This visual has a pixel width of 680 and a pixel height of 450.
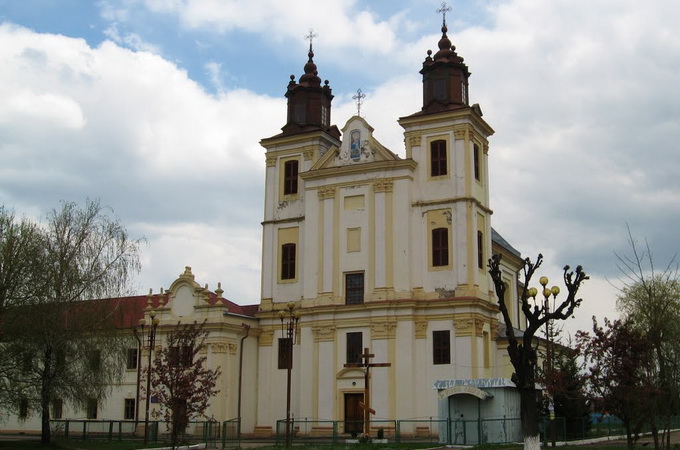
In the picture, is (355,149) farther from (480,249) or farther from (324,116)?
(480,249)

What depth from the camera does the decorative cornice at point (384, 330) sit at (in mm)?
45144

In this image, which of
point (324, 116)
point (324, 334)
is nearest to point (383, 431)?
point (324, 334)

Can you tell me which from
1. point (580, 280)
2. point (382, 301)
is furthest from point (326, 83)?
point (580, 280)

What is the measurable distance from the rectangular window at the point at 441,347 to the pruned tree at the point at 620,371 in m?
16.9

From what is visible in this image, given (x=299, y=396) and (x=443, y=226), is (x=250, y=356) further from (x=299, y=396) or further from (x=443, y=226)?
(x=443, y=226)

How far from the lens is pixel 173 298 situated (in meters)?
50.7

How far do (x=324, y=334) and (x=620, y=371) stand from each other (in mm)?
22933

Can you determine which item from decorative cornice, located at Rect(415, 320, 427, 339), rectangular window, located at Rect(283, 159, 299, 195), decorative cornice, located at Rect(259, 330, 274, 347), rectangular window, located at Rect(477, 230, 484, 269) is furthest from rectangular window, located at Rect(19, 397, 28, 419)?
rectangular window, located at Rect(477, 230, 484, 269)

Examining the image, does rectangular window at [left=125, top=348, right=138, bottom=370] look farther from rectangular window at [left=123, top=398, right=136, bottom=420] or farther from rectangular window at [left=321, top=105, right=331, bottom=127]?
rectangular window at [left=321, top=105, right=331, bottom=127]

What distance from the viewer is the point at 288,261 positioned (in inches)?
1988

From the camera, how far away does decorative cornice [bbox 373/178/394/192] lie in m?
47.3

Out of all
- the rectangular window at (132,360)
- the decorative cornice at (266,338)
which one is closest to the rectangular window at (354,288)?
the decorative cornice at (266,338)

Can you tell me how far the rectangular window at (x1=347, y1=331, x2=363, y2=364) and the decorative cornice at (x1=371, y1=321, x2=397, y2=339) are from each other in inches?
40.9

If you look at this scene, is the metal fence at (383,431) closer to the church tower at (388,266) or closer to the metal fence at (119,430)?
the metal fence at (119,430)
